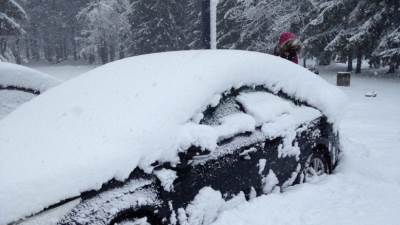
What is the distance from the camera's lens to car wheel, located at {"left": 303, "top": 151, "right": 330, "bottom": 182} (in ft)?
15.0

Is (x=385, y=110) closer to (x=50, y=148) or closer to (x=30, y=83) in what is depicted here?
(x=30, y=83)

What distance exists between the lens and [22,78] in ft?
17.6

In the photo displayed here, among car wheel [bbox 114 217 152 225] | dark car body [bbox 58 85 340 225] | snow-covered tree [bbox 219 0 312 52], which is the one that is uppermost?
snow-covered tree [bbox 219 0 312 52]

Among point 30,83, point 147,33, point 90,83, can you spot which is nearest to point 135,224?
point 90,83

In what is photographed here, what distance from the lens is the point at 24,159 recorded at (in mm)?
2828

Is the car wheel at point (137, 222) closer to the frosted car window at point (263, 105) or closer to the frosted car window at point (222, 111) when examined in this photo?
the frosted car window at point (222, 111)

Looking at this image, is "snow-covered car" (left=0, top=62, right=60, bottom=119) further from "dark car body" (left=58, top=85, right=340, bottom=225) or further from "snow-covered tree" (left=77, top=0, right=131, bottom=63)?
"snow-covered tree" (left=77, top=0, right=131, bottom=63)

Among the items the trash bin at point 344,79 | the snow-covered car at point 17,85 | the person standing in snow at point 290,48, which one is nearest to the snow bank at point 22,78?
the snow-covered car at point 17,85

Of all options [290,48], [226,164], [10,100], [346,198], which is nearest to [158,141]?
[226,164]

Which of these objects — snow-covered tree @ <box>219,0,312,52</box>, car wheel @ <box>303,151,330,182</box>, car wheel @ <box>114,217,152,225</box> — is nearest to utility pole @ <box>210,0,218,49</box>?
car wheel @ <box>303,151,330,182</box>

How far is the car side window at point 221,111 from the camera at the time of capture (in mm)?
3484

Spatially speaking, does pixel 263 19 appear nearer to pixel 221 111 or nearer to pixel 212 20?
pixel 212 20

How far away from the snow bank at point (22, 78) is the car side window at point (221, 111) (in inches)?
117

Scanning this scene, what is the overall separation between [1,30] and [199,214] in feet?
87.1
